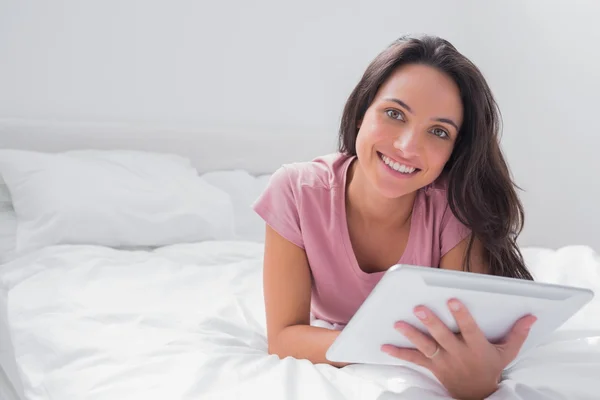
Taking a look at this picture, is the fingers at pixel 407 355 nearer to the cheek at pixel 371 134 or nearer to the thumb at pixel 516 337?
the thumb at pixel 516 337

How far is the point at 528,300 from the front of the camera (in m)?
0.90

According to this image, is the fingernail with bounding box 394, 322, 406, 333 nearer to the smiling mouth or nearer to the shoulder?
the smiling mouth

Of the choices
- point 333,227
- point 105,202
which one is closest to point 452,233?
point 333,227

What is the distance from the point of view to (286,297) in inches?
48.6

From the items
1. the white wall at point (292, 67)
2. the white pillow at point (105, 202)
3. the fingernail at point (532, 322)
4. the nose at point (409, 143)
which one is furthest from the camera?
the white wall at point (292, 67)

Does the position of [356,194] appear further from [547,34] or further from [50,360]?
[547,34]

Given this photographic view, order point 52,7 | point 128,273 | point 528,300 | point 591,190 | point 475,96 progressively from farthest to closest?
point 591,190, point 52,7, point 128,273, point 475,96, point 528,300

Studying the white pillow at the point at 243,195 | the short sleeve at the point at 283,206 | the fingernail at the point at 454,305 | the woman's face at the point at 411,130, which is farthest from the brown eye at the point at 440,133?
the white pillow at the point at 243,195

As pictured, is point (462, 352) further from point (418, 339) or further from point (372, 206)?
point (372, 206)

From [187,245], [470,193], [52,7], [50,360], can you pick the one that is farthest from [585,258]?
[52,7]

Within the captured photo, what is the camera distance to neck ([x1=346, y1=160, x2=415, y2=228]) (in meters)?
1.31

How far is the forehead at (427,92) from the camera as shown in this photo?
1.15 metres

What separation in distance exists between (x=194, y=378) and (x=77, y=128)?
1.57 meters

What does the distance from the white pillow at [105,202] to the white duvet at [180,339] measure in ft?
0.38
